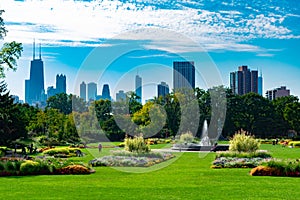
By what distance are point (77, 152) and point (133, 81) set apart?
12013mm

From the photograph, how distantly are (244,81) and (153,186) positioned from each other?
131 meters

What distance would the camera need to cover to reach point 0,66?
2444cm

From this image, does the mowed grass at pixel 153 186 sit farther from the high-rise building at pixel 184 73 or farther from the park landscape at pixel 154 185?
the high-rise building at pixel 184 73

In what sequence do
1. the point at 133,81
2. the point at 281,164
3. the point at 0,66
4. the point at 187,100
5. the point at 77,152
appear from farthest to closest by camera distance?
the point at 187,100, the point at 133,81, the point at 77,152, the point at 0,66, the point at 281,164

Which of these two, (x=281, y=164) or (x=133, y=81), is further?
(x=133, y=81)

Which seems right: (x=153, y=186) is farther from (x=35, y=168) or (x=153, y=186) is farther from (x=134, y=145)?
(x=134, y=145)

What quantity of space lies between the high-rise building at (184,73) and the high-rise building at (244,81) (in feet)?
262

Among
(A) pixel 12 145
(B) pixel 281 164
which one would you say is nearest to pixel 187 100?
(A) pixel 12 145

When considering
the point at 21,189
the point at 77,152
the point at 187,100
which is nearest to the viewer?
the point at 21,189

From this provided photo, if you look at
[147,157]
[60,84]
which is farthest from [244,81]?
[147,157]

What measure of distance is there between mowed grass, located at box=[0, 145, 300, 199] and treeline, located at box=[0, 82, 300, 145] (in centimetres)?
3026

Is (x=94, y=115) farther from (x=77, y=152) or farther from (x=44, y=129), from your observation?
(x=77, y=152)

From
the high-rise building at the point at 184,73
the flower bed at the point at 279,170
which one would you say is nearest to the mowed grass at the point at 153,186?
the flower bed at the point at 279,170

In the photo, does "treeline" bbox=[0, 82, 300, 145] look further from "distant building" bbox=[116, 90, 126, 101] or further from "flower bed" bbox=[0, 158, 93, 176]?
"flower bed" bbox=[0, 158, 93, 176]
